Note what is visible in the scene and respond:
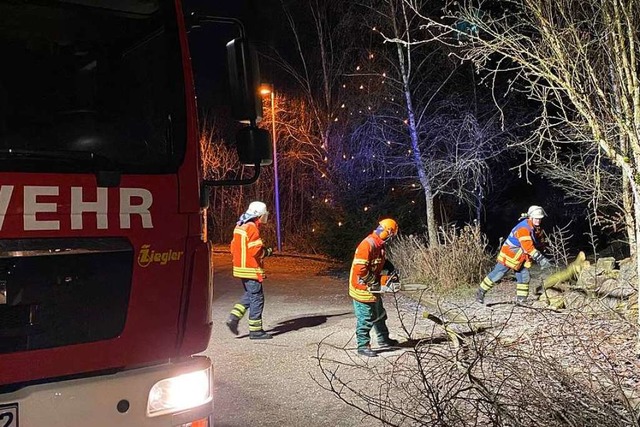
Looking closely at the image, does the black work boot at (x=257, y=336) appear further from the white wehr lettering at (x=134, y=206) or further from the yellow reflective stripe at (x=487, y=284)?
the white wehr lettering at (x=134, y=206)

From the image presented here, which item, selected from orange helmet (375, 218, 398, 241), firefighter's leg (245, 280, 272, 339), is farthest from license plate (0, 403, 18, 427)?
firefighter's leg (245, 280, 272, 339)

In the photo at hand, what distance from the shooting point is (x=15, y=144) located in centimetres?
237

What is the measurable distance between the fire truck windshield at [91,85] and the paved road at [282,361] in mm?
2753

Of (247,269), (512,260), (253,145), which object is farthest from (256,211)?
(253,145)

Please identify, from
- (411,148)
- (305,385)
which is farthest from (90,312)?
(411,148)

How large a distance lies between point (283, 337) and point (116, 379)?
→ 200 inches

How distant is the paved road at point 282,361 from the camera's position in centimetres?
469

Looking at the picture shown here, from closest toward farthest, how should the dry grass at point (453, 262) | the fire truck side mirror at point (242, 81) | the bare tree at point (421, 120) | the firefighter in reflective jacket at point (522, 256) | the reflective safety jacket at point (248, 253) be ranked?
the fire truck side mirror at point (242, 81), the reflective safety jacket at point (248, 253), the firefighter in reflective jacket at point (522, 256), the dry grass at point (453, 262), the bare tree at point (421, 120)

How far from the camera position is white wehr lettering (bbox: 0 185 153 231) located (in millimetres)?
2311

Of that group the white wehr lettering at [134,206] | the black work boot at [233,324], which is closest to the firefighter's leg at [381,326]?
the black work boot at [233,324]

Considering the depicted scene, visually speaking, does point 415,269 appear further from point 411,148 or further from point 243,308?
point 243,308

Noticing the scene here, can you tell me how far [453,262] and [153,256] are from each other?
8193mm

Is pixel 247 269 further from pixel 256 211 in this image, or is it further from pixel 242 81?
pixel 242 81

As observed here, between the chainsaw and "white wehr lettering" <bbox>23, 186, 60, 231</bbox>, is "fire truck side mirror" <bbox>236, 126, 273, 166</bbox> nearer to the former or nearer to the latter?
"white wehr lettering" <bbox>23, 186, 60, 231</bbox>
